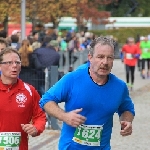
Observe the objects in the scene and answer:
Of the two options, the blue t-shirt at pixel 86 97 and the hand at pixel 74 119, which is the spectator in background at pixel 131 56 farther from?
the hand at pixel 74 119

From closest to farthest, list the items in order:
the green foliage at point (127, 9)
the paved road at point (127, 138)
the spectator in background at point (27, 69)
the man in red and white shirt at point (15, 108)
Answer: the man in red and white shirt at point (15, 108)
the paved road at point (127, 138)
the spectator in background at point (27, 69)
the green foliage at point (127, 9)

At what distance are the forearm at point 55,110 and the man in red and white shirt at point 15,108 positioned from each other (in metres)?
0.76

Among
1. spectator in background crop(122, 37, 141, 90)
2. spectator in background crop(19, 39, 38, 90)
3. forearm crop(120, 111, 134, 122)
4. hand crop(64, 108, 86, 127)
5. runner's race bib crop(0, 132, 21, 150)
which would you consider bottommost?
spectator in background crop(122, 37, 141, 90)

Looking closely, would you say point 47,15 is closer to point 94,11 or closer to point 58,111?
point 94,11

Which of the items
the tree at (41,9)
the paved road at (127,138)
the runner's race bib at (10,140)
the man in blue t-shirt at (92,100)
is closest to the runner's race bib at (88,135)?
the man in blue t-shirt at (92,100)

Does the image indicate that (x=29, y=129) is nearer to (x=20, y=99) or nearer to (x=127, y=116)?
(x=20, y=99)

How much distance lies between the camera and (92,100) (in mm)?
5930

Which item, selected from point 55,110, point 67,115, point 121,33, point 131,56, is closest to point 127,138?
point 55,110

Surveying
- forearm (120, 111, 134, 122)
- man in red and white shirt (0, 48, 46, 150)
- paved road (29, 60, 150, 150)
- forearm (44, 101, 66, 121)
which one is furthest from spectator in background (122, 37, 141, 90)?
forearm (44, 101, 66, 121)

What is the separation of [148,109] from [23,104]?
1139cm

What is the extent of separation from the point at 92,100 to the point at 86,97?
6 centimetres

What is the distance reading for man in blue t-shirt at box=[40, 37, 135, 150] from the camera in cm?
579

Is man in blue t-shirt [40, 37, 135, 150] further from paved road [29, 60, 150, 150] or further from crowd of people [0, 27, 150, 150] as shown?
paved road [29, 60, 150, 150]

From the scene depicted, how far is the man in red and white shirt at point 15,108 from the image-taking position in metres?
6.66
